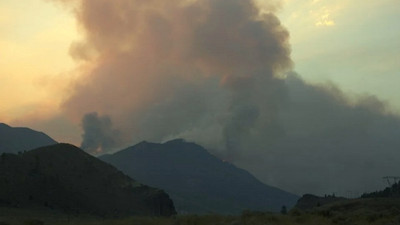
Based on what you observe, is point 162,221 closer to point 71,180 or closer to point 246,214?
point 246,214

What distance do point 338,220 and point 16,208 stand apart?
11938 cm

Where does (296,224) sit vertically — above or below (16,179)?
below

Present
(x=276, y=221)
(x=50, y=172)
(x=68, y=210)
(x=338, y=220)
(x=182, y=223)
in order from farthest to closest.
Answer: (x=50, y=172), (x=68, y=210), (x=338, y=220), (x=276, y=221), (x=182, y=223)

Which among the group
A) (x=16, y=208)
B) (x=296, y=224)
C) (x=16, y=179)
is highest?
(x=16, y=179)

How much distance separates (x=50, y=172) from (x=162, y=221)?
157963 mm

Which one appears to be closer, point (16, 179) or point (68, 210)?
point (68, 210)

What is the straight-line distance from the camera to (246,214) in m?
59.0

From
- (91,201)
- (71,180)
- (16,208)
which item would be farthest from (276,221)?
(71,180)

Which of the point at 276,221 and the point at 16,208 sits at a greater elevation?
the point at 16,208

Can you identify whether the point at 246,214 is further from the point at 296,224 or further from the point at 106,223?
the point at 106,223

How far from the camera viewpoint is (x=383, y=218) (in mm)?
58781

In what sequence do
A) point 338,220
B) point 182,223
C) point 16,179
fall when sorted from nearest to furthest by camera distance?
point 182,223, point 338,220, point 16,179

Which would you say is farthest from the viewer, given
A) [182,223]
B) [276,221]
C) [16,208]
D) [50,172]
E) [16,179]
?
[50,172]

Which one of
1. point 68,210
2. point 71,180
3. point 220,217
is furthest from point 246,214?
point 71,180
